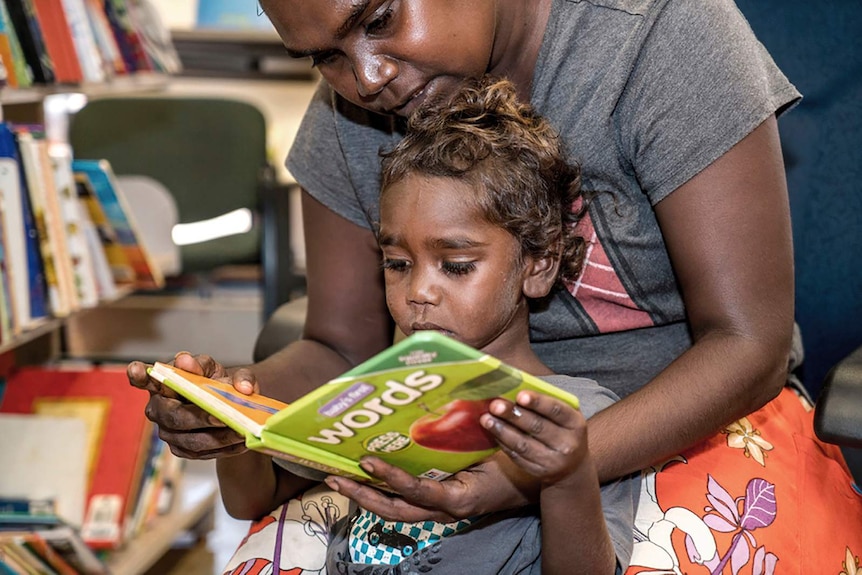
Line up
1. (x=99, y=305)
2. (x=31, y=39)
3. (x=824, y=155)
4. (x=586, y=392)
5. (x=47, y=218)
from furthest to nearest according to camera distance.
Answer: (x=99, y=305) → (x=31, y=39) → (x=47, y=218) → (x=824, y=155) → (x=586, y=392)

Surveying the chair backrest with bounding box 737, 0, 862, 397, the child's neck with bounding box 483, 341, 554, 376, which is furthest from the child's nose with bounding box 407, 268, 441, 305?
the chair backrest with bounding box 737, 0, 862, 397

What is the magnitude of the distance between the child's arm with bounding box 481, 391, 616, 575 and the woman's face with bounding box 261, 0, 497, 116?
426mm

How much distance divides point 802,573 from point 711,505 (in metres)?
0.11

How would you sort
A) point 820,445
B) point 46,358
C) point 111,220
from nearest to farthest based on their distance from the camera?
point 820,445
point 111,220
point 46,358

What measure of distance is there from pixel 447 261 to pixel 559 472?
34 cm

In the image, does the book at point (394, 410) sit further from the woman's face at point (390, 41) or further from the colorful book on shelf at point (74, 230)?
the colorful book on shelf at point (74, 230)

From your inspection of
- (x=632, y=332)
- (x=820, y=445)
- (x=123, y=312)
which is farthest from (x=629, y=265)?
(x=123, y=312)

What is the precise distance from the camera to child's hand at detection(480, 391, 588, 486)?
0.77m

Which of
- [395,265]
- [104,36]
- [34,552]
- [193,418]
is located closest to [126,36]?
[104,36]

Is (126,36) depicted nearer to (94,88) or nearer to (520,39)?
(94,88)

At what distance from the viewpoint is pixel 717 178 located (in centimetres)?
106

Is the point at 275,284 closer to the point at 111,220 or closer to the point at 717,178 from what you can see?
the point at 111,220

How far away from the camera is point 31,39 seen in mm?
2031

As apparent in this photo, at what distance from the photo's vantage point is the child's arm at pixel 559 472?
775mm
